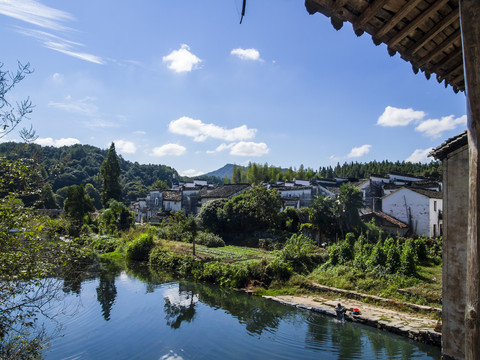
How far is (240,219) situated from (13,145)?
940 inches

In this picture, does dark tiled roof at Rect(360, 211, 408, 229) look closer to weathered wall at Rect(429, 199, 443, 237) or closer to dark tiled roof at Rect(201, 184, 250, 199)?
weathered wall at Rect(429, 199, 443, 237)

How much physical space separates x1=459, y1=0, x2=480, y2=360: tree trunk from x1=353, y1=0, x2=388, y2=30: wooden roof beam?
0.67 metres

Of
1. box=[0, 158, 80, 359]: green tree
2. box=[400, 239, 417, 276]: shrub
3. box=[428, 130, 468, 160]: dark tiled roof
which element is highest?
box=[428, 130, 468, 160]: dark tiled roof

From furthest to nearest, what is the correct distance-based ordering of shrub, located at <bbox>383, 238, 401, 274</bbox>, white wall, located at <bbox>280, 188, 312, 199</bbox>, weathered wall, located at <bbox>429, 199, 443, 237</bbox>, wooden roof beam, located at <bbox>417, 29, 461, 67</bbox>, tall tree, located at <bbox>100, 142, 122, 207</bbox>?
tall tree, located at <bbox>100, 142, 122, 207</bbox> < white wall, located at <bbox>280, 188, 312, 199</bbox> < weathered wall, located at <bbox>429, 199, 443, 237</bbox> < shrub, located at <bbox>383, 238, 401, 274</bbox> < wooden roof beam, located at <bbox>417, 29, 461, 67</bbox>

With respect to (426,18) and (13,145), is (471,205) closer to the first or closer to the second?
(426,18)

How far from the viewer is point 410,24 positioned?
124 inches

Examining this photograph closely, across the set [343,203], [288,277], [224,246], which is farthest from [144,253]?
[343,203]

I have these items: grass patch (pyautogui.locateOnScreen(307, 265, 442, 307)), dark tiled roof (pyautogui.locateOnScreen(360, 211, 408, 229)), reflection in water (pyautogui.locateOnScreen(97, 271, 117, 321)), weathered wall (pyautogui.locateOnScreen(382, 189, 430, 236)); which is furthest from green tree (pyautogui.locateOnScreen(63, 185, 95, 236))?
weathered wall (pyautogui.locateOnScreen(382, 189, 430, 236))

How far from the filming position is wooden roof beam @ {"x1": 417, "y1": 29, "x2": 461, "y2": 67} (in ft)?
11.0

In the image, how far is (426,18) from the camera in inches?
123

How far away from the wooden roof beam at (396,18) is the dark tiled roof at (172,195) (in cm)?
4260

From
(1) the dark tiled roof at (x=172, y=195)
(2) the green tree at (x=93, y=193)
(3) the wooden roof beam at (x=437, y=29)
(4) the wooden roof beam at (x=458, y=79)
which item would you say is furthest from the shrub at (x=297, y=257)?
(2) the green tree at (x=93, y=193)

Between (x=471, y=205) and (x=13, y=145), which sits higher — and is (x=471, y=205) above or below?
below

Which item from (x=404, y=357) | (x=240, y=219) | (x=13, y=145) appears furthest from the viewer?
(x=240, y=219)
